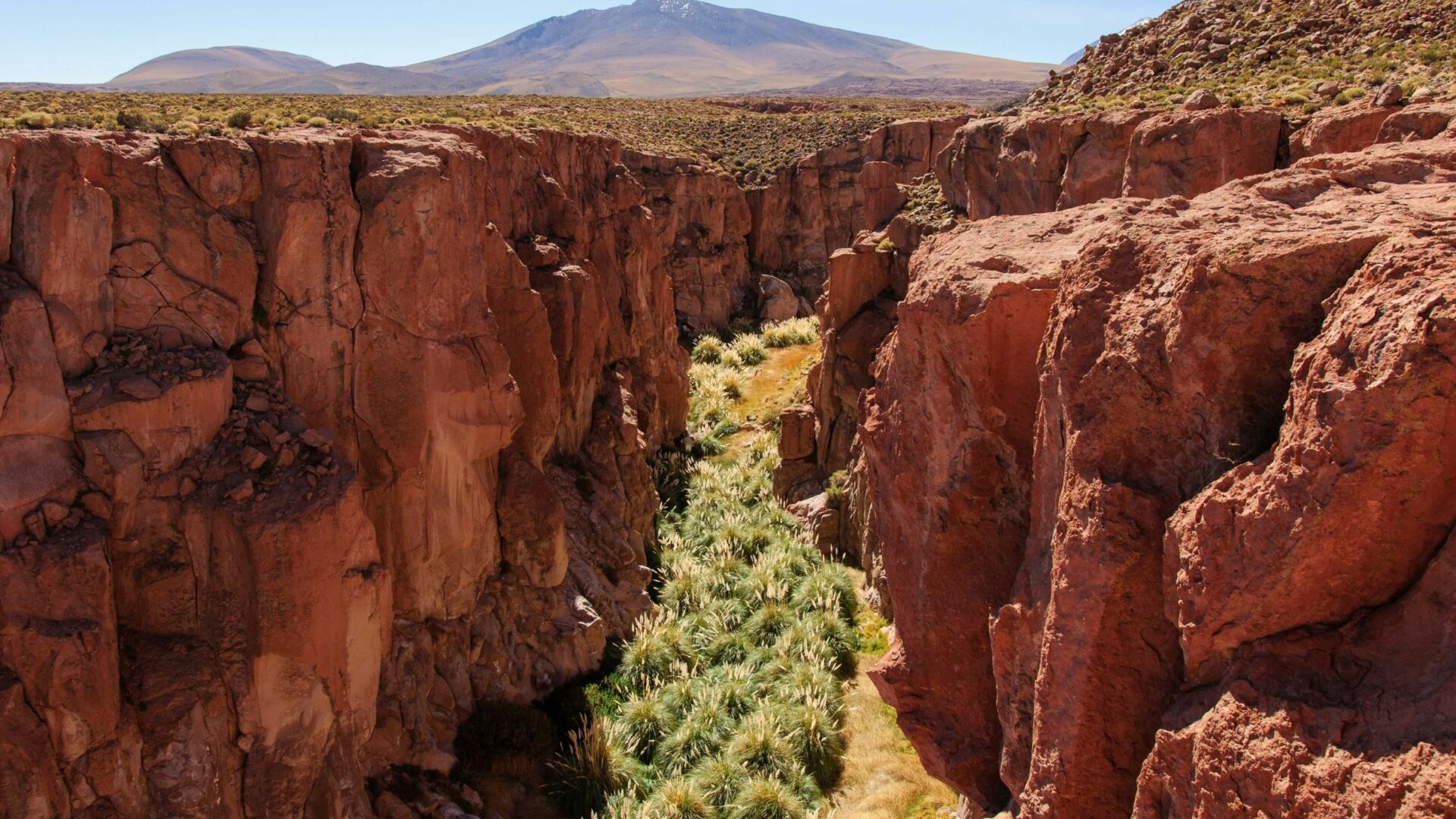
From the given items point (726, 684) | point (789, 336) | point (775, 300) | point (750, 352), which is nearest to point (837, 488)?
point (726, 684)

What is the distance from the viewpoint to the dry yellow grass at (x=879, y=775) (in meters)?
12.7

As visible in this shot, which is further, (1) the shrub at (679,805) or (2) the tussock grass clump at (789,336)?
(2) the tussock grass clump at (789,336)

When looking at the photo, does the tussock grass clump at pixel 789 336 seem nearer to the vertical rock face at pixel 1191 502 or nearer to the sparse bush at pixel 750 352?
the sparse bush at pixel 750 352

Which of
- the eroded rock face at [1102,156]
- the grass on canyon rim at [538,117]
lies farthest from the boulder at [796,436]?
the grass on canyon rim at [538,117]

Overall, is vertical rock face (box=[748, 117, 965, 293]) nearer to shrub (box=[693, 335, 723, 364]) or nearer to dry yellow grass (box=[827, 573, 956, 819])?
shrub (box=[693, 335, 723, 364])

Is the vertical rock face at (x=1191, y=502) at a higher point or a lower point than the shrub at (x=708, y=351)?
higher

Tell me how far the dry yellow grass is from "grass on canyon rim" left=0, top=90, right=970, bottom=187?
500 inches

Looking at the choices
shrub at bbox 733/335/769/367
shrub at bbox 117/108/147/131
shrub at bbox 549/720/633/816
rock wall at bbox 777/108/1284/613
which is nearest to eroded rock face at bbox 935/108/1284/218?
rock wall at bbox 777/108/1284/613

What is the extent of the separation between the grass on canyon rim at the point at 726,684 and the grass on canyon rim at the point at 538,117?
34.0ft

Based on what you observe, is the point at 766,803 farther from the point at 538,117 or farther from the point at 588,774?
the point at 538,117

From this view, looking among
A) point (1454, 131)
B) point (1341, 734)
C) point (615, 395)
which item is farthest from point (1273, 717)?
point (615, 395)

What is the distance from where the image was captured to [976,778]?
7.63 m

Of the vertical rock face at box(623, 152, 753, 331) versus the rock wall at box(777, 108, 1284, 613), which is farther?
the vertical rock face at box(623, 152, 753, 331)

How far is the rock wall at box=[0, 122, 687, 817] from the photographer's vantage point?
977 centimetres
